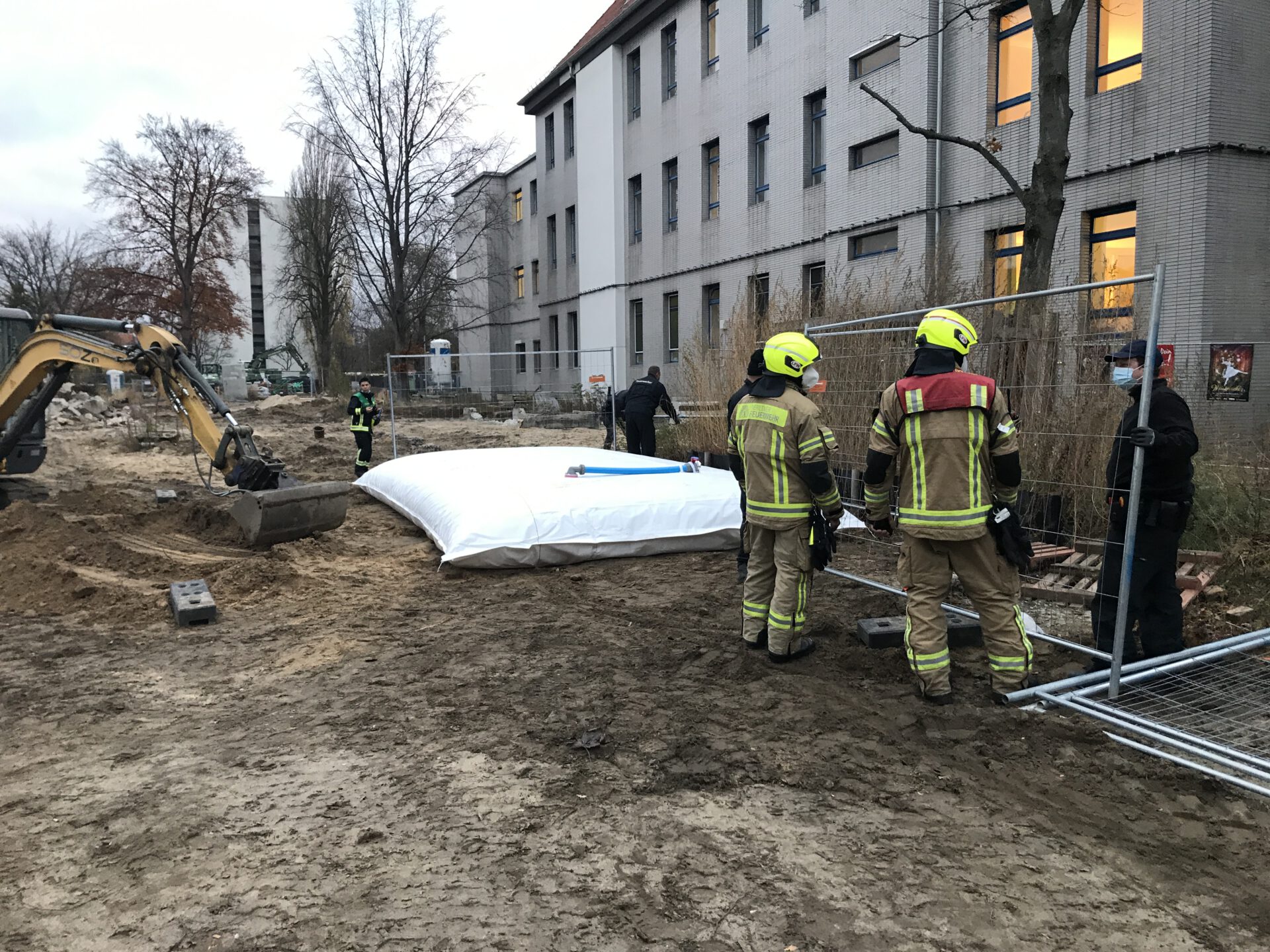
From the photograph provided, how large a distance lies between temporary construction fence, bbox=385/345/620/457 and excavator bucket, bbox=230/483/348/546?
11121 mm

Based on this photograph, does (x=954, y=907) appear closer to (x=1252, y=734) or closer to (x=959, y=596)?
(x=1252, y=734)

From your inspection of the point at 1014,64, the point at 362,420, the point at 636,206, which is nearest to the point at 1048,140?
the point at 1014,64

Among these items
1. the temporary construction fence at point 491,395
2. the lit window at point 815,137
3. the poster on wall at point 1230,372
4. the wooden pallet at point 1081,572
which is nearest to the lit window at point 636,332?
the temporary construction fence at point 491,395

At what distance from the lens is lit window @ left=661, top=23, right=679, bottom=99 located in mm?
24250

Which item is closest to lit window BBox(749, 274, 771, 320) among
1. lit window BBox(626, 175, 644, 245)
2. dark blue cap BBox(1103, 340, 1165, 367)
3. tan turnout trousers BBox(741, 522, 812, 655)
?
tan turnout trousers BBox(741, 522, 812, 655)

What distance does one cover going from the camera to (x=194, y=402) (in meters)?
8.44

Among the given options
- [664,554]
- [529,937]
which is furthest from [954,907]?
[664,554]

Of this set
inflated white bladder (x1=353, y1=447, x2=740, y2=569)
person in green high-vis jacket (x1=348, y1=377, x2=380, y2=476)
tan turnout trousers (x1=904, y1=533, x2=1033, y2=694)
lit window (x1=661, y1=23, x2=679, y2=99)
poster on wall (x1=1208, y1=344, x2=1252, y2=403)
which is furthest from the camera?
lit window (x1=661, y1=23, x2=679, y2=99)

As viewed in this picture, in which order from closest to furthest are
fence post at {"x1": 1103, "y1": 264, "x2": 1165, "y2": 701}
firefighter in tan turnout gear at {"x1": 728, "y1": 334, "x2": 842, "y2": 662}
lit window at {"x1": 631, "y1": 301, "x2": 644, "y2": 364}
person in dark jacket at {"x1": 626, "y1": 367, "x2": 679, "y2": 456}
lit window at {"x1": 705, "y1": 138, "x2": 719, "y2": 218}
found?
fence post at {"x1": 1103, "y1": 264, "x2": 1165, "y2": 701}
firefighter in tan turnout gear at {"x1": 728, "y1": 334, "x2": 842, "y2": 662}
person in dark jacket at {"x1": 626, "y1": 367, "x2": 679, "y2": 456}
lit window at {"x1": 705, "y1": 138, "x2": 719, "y2": 218}
lit window at {"x1": 631, "y1": 301, "x2": 644, "y2": 364}

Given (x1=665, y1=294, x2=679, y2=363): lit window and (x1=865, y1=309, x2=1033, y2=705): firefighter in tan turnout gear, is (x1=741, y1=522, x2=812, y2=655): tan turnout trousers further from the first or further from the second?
(x1=665, y1=294, x2=679, y2=363): lit window

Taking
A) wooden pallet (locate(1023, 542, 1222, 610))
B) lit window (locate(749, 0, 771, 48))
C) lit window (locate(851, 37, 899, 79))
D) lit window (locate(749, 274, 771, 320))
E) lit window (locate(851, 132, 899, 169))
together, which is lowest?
wooden pallet (locate(1023, 542, 1222, 610))

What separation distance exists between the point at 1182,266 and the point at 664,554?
336 inches

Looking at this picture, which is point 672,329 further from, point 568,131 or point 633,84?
point 568,131

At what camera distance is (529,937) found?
8.42 feet
